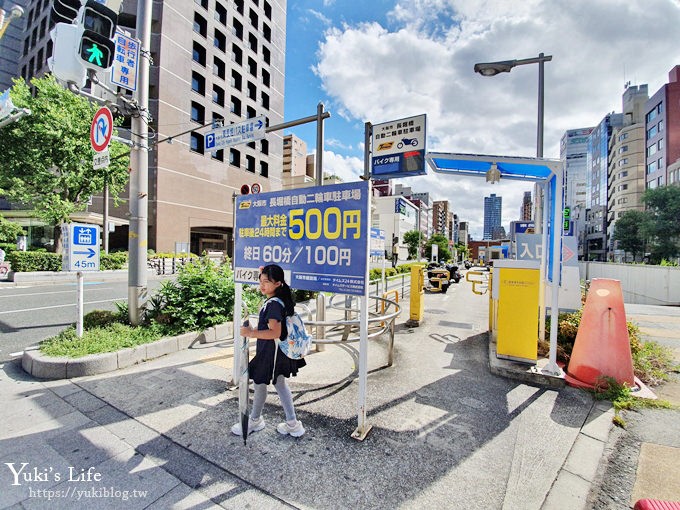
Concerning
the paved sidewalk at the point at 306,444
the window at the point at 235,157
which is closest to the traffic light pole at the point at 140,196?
the paved sidewalk at the point at 306,444

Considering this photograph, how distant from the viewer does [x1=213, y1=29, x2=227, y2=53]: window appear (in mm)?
30472

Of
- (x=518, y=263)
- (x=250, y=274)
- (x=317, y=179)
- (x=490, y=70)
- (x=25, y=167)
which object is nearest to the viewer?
(x=250, y=274)

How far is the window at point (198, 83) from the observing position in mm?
28431

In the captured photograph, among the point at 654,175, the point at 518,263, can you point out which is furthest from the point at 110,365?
the point at 654,175

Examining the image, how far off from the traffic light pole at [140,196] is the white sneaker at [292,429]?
4.13 metres

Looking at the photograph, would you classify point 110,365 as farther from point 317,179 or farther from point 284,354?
point 317,179

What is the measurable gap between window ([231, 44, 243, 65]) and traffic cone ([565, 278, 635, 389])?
3827 cm

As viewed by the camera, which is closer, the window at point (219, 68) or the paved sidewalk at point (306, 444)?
the paved sidewalk at point (306, 444)

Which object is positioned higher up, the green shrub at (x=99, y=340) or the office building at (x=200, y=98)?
the office building at (x=200, y=98)

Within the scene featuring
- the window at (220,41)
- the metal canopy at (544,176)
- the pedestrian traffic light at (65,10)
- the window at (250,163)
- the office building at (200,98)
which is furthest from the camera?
the window at (250,163)

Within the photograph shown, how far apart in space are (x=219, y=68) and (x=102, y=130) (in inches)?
1271

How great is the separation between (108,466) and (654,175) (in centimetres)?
6657

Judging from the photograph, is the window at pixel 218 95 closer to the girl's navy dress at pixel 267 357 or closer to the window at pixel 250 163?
the window at pixel 250 163

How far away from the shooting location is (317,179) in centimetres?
612
